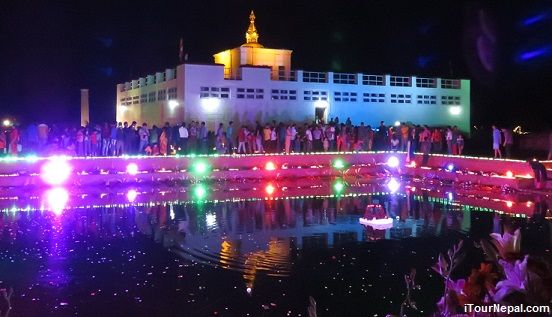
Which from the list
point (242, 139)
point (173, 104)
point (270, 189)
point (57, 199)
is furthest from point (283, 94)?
point (57, 199)

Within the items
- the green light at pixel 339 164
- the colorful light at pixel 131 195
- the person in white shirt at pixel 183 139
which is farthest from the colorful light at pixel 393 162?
the colorful light at pixel 131 195

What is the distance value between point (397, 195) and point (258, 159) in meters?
7.87

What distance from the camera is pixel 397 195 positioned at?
22.1m

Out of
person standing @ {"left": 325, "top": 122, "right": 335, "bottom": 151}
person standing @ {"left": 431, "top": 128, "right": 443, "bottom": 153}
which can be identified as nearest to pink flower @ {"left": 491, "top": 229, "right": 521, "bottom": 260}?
person standing @ {"left": 325, "top": 122, "right": 335, "bottom": 151}

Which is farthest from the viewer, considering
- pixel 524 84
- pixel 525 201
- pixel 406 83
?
pixel 524 84

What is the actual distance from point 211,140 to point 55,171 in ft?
29.4

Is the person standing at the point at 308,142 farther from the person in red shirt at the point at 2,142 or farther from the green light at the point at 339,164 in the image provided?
the person in red shirt at the point at 2,142

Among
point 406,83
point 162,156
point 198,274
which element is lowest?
point 198,274

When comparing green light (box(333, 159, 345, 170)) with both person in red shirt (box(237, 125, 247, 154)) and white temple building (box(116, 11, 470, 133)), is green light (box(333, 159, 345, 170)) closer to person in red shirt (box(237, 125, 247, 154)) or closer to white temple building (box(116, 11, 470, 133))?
person in red shirt (box(237, 125, 247, 154))

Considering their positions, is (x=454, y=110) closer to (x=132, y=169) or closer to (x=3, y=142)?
(x=132, y=169)

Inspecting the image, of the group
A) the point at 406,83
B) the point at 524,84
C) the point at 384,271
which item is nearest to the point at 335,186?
the point at 384,271

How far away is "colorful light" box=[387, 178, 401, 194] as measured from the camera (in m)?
23.8

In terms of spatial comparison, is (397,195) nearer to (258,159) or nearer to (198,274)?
(258,159)

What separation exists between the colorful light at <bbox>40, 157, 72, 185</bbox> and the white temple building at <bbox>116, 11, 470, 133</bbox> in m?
13.2
